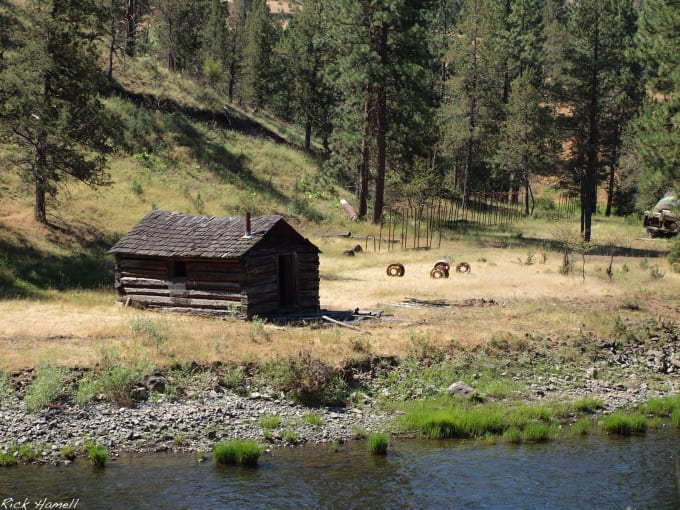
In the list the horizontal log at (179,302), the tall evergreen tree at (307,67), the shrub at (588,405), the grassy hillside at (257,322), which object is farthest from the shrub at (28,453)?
the tall evergreen tree at (307,67)

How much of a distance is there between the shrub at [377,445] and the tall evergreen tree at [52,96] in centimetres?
2149

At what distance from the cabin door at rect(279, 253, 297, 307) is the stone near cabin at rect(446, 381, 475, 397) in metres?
8.78

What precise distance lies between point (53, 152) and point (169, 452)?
70.4ft

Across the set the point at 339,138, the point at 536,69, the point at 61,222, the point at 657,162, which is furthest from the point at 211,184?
the point at 536,69

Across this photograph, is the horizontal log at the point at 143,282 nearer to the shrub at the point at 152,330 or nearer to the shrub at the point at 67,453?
the shrub at the point at 152,330

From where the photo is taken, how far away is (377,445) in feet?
50.2

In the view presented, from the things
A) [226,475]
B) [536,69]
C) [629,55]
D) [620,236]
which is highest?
[536,69]

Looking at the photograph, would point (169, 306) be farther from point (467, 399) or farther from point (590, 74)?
point (590, 74)

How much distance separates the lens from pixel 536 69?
67938 millimetres

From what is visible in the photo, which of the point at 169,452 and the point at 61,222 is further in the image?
the point at 61,222

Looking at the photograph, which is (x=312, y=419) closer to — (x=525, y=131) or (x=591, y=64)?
(x=591, y=64)

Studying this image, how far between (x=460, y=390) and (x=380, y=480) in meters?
5.60
